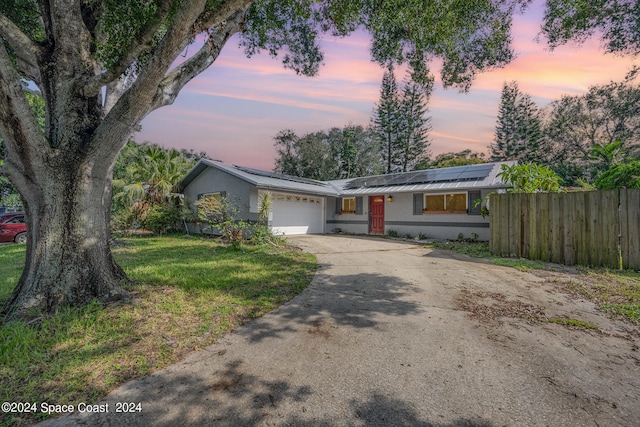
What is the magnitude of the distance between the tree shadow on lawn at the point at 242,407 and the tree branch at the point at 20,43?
15.9 ft

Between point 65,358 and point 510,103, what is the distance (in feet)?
144

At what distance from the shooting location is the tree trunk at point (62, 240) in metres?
3.59

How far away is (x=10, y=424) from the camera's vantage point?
1.95m

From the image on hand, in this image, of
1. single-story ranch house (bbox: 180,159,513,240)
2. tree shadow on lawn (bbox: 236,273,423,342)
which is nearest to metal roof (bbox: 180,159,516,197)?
single-story ranch house (bbox: 180,159,513,240)

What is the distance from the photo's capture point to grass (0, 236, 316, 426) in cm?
238

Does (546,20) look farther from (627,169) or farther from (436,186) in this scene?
(436,186)

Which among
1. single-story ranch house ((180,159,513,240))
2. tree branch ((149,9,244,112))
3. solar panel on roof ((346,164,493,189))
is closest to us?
tree branch ((149,9,244,112))

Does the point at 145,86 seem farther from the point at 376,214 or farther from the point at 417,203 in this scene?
the point at 376,214

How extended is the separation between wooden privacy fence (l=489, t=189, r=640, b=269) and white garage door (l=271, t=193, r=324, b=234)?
8.95m

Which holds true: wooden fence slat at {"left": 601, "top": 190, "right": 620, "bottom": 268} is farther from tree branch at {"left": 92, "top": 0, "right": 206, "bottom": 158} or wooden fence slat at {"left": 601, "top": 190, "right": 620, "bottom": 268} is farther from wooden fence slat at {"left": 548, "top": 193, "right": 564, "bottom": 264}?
tree branch at {"left": 92, "top": 0, "right": 206, "bottom": 158}

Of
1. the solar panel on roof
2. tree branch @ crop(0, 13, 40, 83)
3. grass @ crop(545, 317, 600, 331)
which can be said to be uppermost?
tree branch @ crop(0, 13, 40, 83)

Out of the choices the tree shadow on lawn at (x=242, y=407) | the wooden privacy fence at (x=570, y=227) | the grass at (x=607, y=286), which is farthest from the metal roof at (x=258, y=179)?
the tree shadow on lawn at (x=242, y=407)

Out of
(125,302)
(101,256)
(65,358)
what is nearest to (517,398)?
(65,358)

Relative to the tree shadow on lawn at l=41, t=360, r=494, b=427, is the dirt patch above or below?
above
